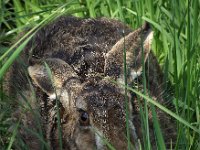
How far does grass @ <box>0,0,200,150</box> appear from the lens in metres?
4.99

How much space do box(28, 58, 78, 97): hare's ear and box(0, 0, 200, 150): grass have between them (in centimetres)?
21

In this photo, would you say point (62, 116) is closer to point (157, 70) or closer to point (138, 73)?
point (138, 73)

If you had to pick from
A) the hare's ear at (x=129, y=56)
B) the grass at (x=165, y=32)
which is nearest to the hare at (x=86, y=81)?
the hare's ear at (x=129, y=56)

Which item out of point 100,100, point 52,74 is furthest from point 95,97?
point 52,74

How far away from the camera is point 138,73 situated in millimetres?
4992

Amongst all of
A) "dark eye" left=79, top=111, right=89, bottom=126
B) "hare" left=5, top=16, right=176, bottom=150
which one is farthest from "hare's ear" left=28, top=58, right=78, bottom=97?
"dark eye" left=79, top=111, right=89, bottom=126

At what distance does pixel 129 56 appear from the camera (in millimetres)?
5047

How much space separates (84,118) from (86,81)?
0.30m

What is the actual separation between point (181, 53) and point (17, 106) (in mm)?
1355

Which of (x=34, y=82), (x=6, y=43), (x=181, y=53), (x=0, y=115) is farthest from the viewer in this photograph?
(x=6, y=43)

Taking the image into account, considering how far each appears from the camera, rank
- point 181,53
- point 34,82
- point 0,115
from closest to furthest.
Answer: point 0,115 → point 34,82 → point 181,53

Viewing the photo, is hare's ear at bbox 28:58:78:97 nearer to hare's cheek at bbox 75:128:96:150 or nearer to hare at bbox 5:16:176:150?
hare at bbox 5:16:176:150

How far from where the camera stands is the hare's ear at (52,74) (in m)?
4.94

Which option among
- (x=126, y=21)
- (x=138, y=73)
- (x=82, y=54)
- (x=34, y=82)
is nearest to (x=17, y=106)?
(x=34, y=82)
